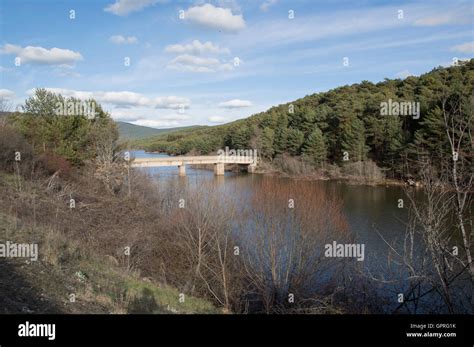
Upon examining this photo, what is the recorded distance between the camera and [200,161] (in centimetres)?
5222

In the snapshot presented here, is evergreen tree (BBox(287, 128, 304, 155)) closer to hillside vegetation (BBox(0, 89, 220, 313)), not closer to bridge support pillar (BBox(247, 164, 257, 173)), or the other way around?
bridge support pillar (BBox(247, 164, 257, 173))

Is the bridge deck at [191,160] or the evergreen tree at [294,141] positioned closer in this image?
the bridge deck at [191,160]

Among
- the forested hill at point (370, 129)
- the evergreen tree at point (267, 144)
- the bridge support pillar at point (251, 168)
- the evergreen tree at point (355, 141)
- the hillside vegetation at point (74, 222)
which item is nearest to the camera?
the hillside vegetation at point (74, 222)

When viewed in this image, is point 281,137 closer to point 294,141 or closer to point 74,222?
point 294,141

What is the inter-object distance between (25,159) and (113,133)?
265 inches

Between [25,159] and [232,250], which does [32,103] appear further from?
[232,250]

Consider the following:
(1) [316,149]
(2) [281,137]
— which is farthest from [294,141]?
(1) [316,149]

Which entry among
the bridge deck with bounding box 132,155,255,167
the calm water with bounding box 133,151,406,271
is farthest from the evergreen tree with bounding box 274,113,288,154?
the calm water with bounding box 133,151,406,271

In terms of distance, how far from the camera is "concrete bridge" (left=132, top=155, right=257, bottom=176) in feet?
152

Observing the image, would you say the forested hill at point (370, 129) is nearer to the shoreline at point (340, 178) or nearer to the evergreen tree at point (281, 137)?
the evergreen tree at point (281, 137)

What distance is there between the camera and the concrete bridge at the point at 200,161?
46.4 metres

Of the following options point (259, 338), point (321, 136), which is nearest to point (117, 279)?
point (259, 338)

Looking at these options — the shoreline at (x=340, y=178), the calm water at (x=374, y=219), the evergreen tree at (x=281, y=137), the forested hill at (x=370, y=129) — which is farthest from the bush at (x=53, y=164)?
the evergreen tree at (x=281, y=137)

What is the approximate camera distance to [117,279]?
374 inches
